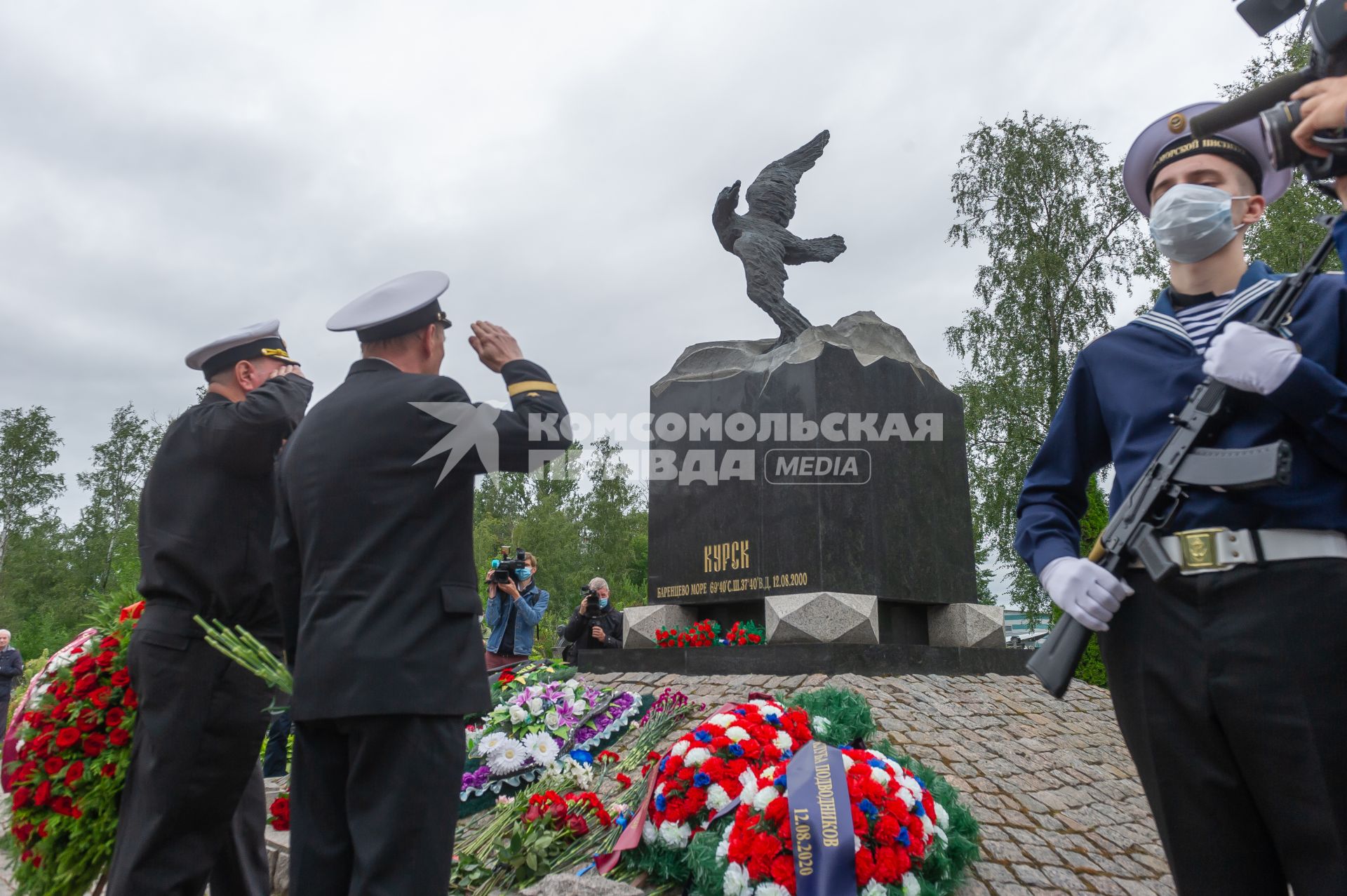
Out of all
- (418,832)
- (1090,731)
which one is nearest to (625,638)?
(1090,731)

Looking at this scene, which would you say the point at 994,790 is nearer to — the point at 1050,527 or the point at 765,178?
the point at 1050,527

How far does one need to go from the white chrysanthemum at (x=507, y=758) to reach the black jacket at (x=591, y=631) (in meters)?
3.44

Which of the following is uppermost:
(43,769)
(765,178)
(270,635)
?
(765,178)

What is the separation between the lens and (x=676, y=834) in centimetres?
359

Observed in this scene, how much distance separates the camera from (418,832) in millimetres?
1957

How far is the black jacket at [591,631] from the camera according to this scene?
8.57 m

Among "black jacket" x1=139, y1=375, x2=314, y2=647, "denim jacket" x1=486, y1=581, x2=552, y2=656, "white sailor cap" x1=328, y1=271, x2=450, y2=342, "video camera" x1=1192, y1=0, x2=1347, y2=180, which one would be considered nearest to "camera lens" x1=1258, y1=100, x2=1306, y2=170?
"video camera" x1=1192, y1=0, x2=1347, y2=180

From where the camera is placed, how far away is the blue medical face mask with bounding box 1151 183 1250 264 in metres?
1.88

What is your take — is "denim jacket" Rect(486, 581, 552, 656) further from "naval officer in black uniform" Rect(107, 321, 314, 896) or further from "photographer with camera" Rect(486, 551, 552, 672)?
"naval officer in black uniform" Rect(107, 321, 314, 896)

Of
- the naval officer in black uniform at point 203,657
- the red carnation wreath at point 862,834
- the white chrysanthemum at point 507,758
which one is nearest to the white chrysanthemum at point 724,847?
the red carnation wreath at point 862,834

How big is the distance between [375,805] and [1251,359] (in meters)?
1.97

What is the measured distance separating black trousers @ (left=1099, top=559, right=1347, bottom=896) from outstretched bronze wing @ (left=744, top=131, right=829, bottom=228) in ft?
28.4

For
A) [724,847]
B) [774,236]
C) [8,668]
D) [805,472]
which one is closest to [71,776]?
[724,847]

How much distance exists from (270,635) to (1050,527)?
7.97 ft
